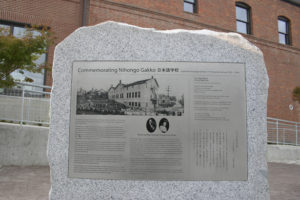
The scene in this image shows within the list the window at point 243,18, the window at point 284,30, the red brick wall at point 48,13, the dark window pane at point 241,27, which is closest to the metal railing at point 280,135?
the dark window pane at point 241,27

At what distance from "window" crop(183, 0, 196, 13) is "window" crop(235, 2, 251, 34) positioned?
2740mm

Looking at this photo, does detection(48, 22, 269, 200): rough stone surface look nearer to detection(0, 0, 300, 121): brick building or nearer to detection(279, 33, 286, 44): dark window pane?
detection(0, 0, 300, 121): brick building

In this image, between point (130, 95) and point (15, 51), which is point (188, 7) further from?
point (130, 95)

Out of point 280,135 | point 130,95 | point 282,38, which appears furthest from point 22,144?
point 282,38

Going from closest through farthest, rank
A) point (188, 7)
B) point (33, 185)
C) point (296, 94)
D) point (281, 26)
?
point (33, 185)
point (188, 7)
point (296, 94)
point (281, 26)

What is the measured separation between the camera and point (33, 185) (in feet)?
15.4

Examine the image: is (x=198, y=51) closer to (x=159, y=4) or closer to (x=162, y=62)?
(x=162, y=62)

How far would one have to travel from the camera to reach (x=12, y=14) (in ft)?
28.6

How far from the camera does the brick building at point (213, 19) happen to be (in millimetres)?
9156

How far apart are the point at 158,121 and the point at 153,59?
0.72m

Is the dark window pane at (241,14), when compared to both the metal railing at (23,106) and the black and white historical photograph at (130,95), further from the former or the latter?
the black and white historical photograph at (130,95)

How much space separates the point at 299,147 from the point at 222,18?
704 centimetres

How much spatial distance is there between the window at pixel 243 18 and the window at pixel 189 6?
2740mm

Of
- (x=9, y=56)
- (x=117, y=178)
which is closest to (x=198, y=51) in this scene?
(x=117, y=178)
